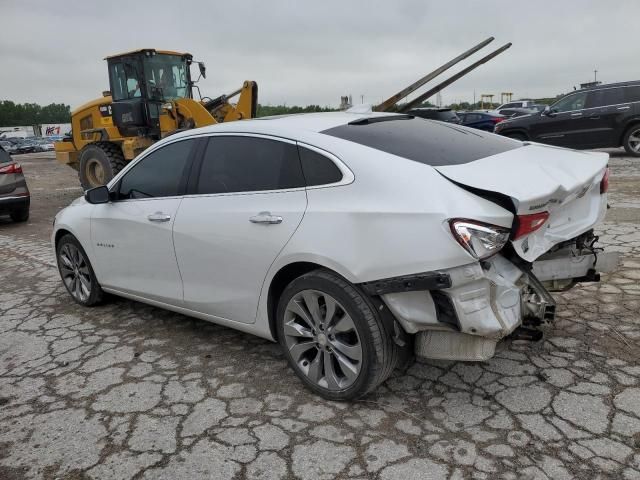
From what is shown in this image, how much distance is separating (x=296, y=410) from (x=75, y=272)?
9.41ft

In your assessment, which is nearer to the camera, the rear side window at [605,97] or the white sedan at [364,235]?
the white sedan at [364,235]

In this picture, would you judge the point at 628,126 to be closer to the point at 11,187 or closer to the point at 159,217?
the point at 159,217

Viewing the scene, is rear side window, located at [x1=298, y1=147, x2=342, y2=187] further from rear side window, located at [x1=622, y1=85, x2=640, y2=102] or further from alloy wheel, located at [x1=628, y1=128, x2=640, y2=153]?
alloy wheel, located at [x1=628, y1=128, x2=640, y2=153]

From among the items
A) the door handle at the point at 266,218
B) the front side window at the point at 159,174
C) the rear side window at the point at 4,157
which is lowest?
the door handle at the point at 266,218

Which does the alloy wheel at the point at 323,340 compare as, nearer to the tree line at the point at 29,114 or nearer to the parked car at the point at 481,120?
the parked car at the point at 481,120

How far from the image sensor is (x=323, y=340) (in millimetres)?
2922

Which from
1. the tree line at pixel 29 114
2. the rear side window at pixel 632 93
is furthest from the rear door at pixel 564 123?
the tree line at pixel 29 114

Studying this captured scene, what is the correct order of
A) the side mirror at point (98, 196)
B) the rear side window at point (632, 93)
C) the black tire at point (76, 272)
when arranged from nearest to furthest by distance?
the side mirror at point (98, 196) < the black tire at point (76, 272) < the rear side window at point (632, 93)

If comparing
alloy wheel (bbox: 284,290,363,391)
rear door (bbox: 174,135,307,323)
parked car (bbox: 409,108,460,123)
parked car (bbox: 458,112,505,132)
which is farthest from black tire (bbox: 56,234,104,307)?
parked car (bbox: 458,112,505,132)

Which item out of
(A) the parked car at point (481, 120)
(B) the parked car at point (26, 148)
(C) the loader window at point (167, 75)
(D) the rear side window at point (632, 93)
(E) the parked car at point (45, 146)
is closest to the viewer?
(C) the loader window at point (167, 75)

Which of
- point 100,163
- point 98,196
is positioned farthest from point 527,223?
point 100,163

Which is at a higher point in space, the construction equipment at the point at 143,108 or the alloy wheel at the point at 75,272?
the construction equipment at the point at 143,108

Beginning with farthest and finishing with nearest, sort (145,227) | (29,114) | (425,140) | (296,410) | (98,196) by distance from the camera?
(29,114), (98,196), (145,227), (425,140), (296,410)

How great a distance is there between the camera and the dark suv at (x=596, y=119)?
494 inches
